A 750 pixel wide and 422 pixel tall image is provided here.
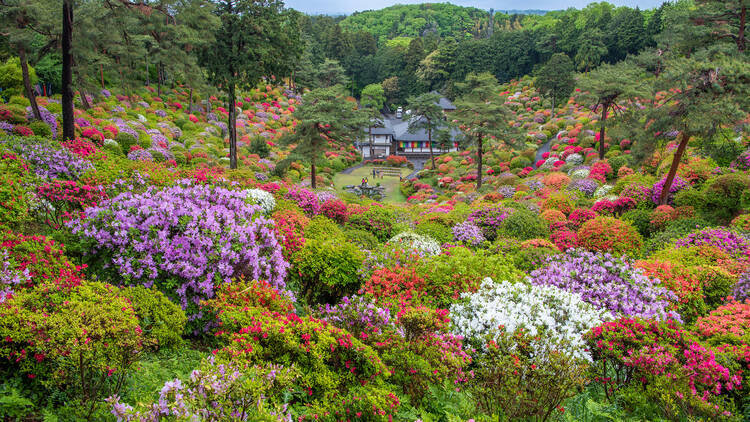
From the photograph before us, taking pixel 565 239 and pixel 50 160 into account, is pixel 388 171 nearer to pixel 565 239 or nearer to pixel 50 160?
pixel 565 239

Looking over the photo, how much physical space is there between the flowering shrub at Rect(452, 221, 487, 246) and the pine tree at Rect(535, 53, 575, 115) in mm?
42177

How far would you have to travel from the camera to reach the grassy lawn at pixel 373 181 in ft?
113

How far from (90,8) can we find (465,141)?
21.5 metres

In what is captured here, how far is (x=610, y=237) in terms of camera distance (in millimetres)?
11508

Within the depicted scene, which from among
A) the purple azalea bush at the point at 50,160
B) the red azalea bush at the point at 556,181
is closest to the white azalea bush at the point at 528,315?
the purple azalea bush at the point at 50,160

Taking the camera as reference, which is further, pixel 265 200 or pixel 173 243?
pixel 265 200

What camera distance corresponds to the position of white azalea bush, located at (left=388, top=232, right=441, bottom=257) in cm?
997

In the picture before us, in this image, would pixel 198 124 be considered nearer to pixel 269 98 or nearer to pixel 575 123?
pixel 269 98

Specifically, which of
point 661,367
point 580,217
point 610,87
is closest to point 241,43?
point 580,217

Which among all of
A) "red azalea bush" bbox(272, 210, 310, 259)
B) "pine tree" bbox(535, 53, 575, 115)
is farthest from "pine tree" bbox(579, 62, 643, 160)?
"red azalea bush" bbox(272, 210, 310, 259)

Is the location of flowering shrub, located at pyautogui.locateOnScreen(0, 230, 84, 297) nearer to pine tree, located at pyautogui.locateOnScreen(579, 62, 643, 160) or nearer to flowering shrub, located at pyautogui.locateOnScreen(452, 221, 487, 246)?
flowering shrub, located at pyautogui.locateOnScreen(452, 221, 487, 246)

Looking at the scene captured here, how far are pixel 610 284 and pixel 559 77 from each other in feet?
153

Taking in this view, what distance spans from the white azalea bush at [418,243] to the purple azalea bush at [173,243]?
12.8 ft

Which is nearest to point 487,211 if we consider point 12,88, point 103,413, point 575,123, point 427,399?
point 427,399
